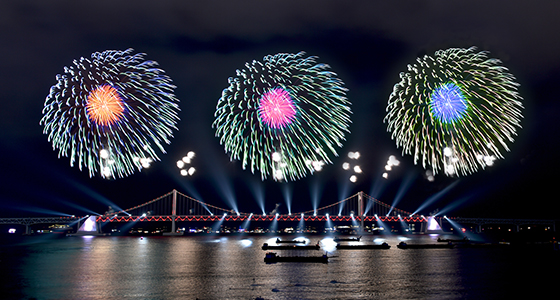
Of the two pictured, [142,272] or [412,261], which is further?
[412,261]

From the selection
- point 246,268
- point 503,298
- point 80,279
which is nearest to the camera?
point 503,298

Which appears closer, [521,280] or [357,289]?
[357,289]

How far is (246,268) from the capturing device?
65.4 meters

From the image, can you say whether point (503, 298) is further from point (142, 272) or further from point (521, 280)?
point (142, 272)

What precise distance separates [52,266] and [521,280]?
210ft

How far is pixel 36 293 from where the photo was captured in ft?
149

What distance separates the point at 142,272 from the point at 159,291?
54.4 ft

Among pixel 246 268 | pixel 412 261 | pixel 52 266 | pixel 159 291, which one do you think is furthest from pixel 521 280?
pixel 52 266

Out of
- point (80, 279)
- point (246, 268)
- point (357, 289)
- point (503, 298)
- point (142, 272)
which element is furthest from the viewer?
point (246, 268)

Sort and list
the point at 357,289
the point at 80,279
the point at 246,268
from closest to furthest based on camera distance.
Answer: the point at 357,289 → the point at 80,279 → the point at 246,268

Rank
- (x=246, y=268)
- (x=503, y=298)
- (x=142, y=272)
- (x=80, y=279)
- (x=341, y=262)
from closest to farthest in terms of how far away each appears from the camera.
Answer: (x=503, y=298) < (x=80, y=279) < (x=142, y=272) < (x=246, y=268) < (x=341, y=262)

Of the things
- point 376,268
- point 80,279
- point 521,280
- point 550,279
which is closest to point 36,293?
point 80,279

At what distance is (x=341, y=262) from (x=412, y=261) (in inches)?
477

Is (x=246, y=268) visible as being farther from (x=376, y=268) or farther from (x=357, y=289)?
(x=357, y=289)
